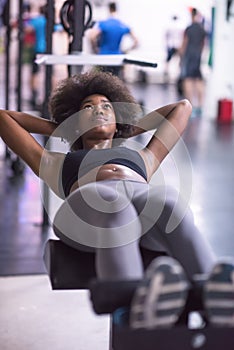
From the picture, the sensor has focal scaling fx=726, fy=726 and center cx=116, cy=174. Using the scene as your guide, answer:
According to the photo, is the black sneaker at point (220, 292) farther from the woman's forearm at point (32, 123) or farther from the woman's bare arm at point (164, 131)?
the woman's forearm at point (32, 123)

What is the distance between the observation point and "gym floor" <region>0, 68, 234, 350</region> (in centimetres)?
304

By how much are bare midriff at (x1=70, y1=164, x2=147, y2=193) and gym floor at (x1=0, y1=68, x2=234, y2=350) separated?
75 cm

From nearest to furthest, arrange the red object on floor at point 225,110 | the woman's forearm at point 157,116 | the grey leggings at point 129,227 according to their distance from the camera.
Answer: the grey leggings at point 129,227 → the woman's forearm at point 157,116 → the red object on floor at point 225,110

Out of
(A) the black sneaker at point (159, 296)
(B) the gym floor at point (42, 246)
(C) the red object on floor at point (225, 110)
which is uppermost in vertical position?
(A) the black sneaker at point (159, 296)

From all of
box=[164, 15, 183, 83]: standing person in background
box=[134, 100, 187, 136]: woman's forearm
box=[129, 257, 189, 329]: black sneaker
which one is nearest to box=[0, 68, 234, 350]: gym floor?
box=[134, 100, 187, 136]: woman's forearm

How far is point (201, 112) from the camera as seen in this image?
9.92 meters

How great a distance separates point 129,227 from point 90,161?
1.72ft

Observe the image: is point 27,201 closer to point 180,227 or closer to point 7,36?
point 7,36

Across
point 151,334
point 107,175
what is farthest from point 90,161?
point 151,334

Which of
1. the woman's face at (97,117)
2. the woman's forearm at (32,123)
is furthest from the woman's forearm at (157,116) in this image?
the woman's forearm at (32,123)

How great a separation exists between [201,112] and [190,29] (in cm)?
113

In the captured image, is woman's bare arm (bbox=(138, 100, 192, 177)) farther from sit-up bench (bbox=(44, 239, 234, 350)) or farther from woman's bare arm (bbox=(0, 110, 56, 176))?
sit-up bench (bbox=(44, 239, 234, 350))

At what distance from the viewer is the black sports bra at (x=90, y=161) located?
265 cm

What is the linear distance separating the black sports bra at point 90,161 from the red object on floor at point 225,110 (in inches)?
270
